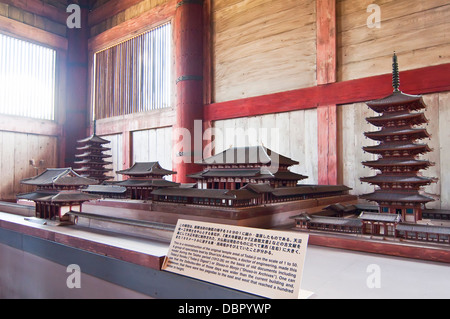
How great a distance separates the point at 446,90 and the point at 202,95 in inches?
219

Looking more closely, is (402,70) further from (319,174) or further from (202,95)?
(202,95)

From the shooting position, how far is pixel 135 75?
33.7ft

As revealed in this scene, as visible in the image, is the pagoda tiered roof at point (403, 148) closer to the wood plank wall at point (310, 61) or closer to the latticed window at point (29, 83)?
the wood plank wall at point (310, 61)

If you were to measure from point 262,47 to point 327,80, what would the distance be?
1941mm

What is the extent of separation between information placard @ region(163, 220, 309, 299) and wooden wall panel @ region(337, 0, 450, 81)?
5155 mm

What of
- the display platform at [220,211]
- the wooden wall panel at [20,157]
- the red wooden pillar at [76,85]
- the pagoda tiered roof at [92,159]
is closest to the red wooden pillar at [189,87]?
the pagoda tiered roof at [92,159]

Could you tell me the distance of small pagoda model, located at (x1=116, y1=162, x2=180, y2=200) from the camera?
20.8ft

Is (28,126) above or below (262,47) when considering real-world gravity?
below

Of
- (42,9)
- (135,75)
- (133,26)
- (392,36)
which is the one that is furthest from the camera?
(42,9)

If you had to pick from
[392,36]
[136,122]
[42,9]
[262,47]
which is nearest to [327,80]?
[392,36]

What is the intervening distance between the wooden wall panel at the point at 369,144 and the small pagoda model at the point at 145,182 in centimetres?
374

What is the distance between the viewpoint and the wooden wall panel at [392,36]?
543 cm

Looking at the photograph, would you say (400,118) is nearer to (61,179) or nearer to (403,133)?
(403,133)
